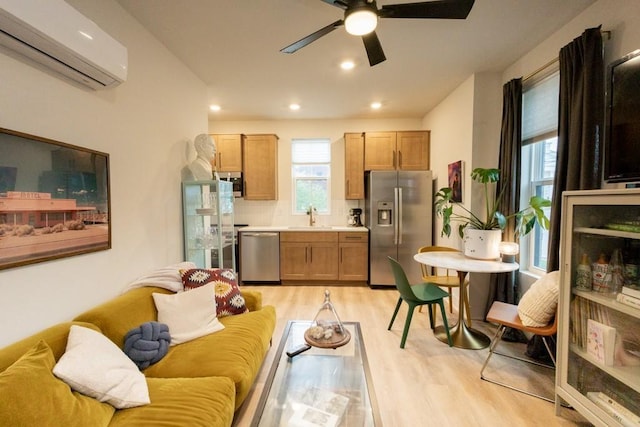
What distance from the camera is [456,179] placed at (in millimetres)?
3453

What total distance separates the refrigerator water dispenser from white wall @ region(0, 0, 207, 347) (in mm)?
2630

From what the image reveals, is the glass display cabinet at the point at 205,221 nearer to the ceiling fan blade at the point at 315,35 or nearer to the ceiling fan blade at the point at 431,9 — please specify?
the ceiling fan blade at the point at 315,35

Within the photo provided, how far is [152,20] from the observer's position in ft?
7.00

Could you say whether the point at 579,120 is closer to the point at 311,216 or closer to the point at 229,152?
the point at 311,216

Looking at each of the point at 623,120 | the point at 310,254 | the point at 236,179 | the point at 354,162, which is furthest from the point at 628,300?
the point at 236,179

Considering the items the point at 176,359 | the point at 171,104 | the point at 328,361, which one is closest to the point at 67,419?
the point at 176,359

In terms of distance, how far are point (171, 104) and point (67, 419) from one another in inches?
93.0

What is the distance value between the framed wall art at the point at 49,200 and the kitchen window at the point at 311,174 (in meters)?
3.29

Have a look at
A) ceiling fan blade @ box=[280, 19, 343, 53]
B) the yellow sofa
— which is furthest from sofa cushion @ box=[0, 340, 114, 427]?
ceiling fan blade @ box=[280, 19, 343, 53]

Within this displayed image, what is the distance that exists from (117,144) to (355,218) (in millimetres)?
3448

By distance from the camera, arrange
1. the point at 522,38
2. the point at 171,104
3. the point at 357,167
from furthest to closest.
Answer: the point at 357,167 < the point at 171,104 < the point at 522,38

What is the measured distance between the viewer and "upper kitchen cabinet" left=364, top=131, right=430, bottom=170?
445cm

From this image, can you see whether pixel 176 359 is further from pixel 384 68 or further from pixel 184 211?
pixel 384 68

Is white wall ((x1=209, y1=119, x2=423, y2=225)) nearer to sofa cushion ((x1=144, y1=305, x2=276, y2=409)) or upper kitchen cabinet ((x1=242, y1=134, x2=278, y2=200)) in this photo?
upper kitchen cabinet ((x1=242, y1=134, x2=278, y2=200))
